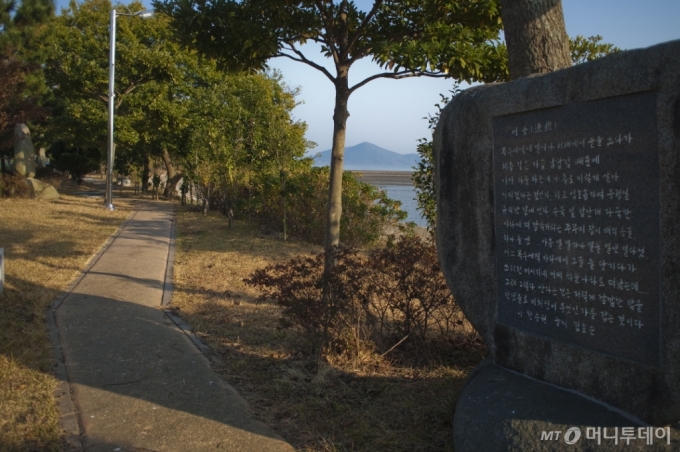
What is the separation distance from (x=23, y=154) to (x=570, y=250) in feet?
80.8

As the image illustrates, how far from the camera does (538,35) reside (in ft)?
16.0

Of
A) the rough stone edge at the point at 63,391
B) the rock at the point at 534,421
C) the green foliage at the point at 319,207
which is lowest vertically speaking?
the rough stone edge at the point at 63,391

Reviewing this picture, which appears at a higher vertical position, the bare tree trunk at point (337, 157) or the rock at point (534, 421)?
the bare tree trunk at point (337, 157)

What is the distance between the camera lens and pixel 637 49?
3.23m

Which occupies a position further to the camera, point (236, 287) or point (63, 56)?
point (63, 56)

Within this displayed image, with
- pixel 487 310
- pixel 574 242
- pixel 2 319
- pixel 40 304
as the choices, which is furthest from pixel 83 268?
pixel 574 242

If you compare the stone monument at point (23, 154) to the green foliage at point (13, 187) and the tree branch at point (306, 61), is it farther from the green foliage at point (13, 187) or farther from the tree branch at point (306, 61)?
the tree branch at point (306, 61)

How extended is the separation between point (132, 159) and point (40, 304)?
2722 cm

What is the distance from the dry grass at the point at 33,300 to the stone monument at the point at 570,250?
2.74 meters

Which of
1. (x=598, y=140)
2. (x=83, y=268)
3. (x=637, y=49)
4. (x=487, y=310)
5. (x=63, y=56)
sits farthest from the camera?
(x=63, y=56)

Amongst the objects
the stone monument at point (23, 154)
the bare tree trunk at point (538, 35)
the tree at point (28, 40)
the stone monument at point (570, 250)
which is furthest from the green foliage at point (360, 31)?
the stone monument at point (23, 154)

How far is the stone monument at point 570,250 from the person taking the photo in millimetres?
3154

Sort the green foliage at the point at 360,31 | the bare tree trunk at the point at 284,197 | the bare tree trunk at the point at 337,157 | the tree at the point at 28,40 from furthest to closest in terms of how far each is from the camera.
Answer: the tree at the point at 28,40 → the bare tree trunk at the point at 284,197 → the bare tree trunk at the point at 337,157 → the green foliage at the point at 360,31

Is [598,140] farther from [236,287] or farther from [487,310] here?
[236,287]
